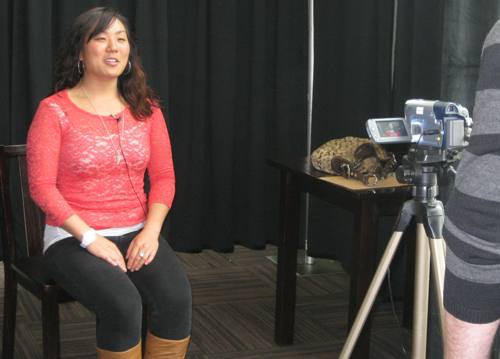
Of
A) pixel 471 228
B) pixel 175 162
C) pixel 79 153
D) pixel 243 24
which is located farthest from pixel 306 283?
pixel 471 228

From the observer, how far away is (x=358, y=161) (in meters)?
2.29

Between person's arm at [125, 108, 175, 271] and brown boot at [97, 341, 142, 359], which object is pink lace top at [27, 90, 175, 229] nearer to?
person's arm at [125, 108, 175, 271]

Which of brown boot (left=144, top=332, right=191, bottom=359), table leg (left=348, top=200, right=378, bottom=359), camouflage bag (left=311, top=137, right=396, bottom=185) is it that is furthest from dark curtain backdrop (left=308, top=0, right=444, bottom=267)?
brown boot (left=144, top=332, right=191, bottom=359)

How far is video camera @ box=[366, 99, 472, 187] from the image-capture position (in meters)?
1.64

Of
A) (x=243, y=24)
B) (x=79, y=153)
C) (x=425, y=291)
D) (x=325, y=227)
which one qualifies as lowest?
(x=325, y=227)

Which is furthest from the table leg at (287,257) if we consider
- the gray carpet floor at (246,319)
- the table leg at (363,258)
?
the table leg at (363,258)

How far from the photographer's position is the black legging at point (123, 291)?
1.92m

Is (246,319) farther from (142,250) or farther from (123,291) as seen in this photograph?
(123,291)

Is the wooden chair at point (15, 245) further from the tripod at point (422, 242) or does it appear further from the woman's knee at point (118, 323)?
the tripod at point (422, 242)

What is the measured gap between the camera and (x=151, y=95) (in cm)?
236

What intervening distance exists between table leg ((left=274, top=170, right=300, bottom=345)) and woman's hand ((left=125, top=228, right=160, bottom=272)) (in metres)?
0.62

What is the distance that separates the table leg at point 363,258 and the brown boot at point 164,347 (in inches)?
22.2

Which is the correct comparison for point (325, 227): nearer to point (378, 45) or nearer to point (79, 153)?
point (378, 45)

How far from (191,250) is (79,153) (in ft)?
5.87
